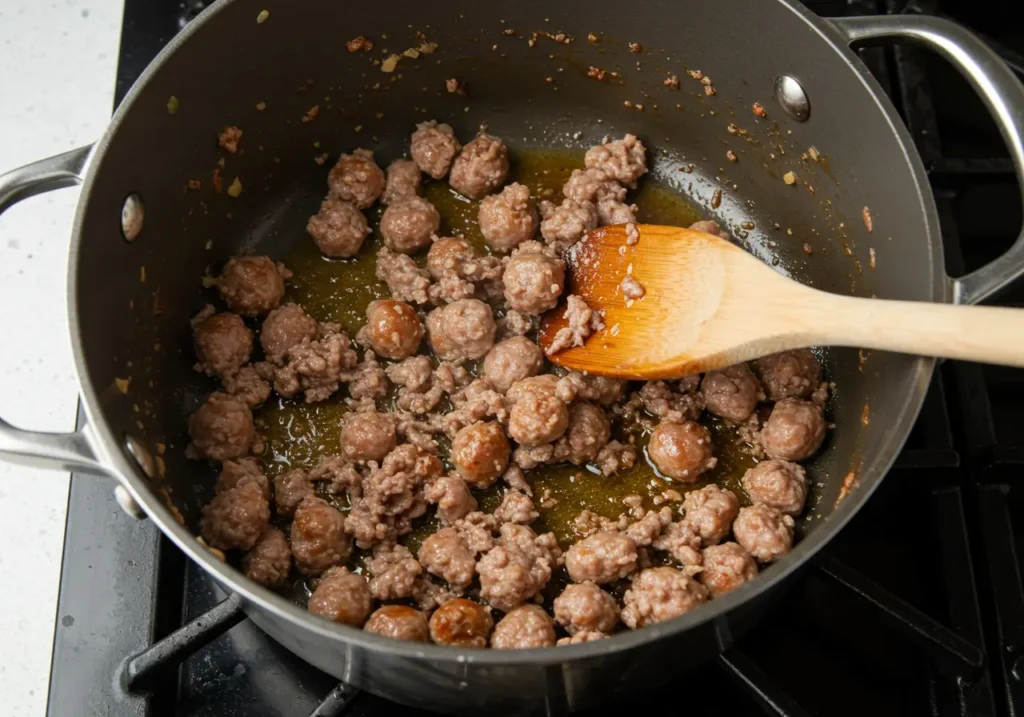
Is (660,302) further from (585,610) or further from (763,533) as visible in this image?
(585,610)

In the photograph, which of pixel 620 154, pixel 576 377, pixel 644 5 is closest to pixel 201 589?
pixel 576 377

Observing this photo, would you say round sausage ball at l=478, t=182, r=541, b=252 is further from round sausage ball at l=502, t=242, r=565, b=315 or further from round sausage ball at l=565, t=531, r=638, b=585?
round sausage ball at l=565, t=531, r=638, b=585

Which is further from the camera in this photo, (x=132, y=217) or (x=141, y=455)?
(x=132, y=217)

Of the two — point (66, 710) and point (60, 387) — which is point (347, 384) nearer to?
point (60, 387)

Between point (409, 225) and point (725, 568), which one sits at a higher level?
point (409, 225)

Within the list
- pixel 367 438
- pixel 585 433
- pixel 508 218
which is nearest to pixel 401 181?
pixel 508 218

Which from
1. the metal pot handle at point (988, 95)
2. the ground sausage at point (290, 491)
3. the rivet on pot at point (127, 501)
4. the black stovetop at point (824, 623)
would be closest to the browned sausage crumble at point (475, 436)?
the ground sausage at point (290, 491)
